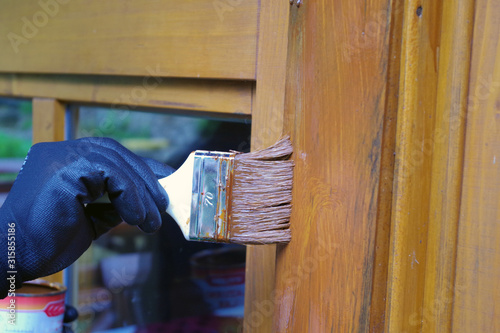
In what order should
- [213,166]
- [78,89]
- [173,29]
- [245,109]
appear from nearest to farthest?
[213,166], [245,109], [173,29], [78,89]

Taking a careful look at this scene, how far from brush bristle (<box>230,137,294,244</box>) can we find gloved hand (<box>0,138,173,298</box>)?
0.14m

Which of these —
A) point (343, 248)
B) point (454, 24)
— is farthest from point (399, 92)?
point (343, 248)

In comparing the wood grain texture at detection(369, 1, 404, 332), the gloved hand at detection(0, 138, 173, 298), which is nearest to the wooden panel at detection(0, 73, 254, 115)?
the gloved hand at detection(0, 138, 173, 298)

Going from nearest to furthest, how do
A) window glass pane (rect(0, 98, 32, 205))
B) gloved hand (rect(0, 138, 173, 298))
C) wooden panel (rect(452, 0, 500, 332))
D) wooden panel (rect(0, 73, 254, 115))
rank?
1. wooden panel (rect(452, 0, 500, 332))
2. gloved hand (rect(0, 138, 173, 298))
3. wooden panel (rect(0, 73, 254, 115))
4. window glass pane (rect(0, 98, 32, 205))

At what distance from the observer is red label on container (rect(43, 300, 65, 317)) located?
1087 millimetres

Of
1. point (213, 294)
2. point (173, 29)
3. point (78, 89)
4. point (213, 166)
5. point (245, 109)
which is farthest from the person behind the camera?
point (213, 294)

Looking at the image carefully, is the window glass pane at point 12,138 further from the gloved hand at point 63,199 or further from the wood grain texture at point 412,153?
the wood grain texture at point 412,153

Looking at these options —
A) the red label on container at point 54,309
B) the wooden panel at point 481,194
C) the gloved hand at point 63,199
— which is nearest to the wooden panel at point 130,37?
the gloved hand at point 63,199

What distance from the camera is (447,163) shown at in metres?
0.65

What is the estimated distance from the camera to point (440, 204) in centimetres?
66

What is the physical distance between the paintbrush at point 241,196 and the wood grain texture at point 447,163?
8.5 inches

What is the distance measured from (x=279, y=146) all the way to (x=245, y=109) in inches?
8.7

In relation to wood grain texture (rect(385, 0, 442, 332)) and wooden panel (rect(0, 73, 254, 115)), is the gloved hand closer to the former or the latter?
wooden panel (rect(0, 73, 254, 115))

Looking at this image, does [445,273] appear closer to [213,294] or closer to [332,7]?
[332,7]
